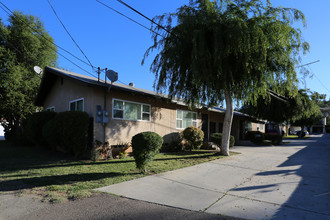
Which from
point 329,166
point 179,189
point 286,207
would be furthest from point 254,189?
point 329,166

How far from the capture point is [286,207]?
15.0 ft

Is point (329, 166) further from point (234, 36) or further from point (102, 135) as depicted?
point (102, 135)

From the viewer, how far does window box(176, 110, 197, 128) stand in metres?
15.9

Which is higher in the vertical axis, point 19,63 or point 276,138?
point 19,63

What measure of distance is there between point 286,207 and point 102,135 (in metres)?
8.38

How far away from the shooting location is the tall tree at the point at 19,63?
17578 millimetres

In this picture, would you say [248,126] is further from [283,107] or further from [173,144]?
[173,144]

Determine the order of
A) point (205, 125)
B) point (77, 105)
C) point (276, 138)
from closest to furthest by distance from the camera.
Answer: point (77, 105)
point (205, 125)
point (276, 138)

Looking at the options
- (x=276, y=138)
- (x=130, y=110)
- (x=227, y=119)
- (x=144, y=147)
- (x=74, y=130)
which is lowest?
(x=276, y=138)

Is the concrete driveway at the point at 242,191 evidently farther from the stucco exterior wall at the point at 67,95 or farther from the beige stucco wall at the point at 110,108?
the stucco exterior wall at the point at 67,95

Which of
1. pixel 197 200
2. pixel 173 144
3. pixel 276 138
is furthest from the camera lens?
pixel 276 138

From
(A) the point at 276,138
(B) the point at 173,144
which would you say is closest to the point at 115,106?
(B) the point at 173,144

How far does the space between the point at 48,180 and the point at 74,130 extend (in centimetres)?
357

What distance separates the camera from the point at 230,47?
9.38 meters
